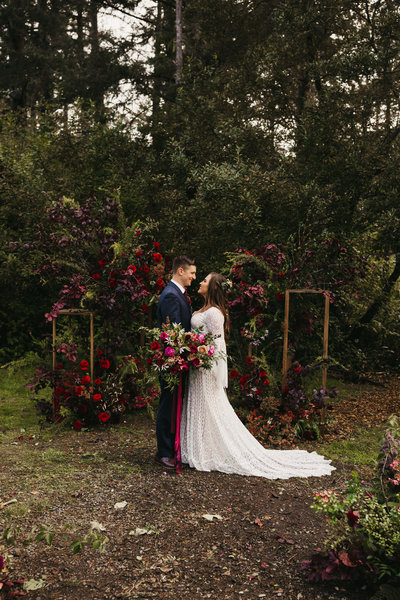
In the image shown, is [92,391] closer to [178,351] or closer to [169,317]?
[169,317]

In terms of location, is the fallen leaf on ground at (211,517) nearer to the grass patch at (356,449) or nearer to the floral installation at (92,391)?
the grass patch at (356,449)

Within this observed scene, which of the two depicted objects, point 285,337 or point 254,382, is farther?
point 254,382

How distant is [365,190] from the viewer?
7629 millimetres

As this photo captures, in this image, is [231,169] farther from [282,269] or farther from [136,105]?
[136,105]

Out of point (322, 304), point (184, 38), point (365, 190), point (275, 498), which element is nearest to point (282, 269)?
point (322, 304)

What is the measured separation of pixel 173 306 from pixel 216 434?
4.05ft

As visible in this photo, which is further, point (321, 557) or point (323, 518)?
point (323, 518)

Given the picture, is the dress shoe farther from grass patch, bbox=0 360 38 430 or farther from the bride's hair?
grass patch, bbox=0 360 38 430

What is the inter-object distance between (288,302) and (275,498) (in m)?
2.44

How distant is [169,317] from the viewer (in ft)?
16.2

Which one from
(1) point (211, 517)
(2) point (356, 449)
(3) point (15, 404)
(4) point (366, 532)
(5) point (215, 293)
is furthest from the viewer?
(3) point (15, 404)

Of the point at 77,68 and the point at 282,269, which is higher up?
the point at 77,68

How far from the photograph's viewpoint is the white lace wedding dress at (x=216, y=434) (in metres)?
4.86

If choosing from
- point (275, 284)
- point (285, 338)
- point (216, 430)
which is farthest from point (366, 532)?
point (275, 284)
